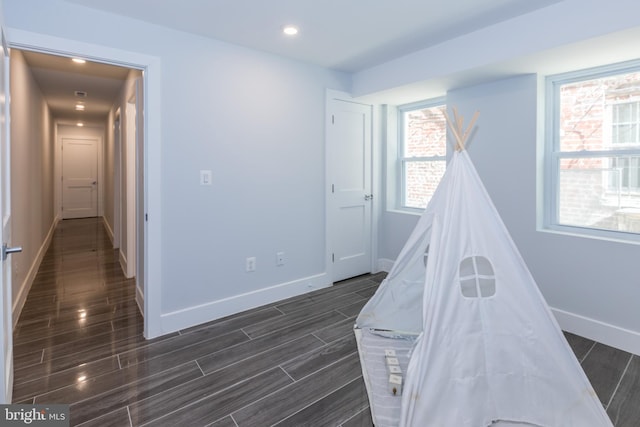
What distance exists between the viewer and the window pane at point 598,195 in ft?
8.46

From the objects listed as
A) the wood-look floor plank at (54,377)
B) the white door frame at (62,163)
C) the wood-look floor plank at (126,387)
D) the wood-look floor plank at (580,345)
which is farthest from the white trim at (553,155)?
the white door frame at (62,163)

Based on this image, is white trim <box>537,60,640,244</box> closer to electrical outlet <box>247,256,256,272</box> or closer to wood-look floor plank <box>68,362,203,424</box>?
electrical outlet <box>247,256,256,272</box>

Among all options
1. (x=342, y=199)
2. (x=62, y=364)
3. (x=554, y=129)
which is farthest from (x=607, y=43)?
(x=62, y=364)

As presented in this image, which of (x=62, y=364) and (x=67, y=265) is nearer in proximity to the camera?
(x=62, y=364)

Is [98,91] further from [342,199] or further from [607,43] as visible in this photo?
[607,43]

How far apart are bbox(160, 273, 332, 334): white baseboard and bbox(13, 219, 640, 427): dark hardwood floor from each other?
7 cm

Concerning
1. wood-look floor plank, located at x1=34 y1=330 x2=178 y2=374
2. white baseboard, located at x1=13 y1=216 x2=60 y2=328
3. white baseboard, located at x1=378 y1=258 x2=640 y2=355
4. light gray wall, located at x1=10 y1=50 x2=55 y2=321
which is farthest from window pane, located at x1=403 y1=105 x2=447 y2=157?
white baseboard, located at x1=13 y1=216 x2=60 y2=328

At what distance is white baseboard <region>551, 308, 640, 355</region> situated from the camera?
2.41 meters

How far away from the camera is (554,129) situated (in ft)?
9.53

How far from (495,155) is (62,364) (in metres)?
3.64

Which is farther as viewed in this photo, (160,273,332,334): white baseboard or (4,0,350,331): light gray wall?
(160,273,332,334): white baseboard

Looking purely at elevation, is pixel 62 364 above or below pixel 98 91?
below

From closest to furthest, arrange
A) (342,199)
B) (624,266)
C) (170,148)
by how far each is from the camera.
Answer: (624,266) → (170,148) → (342,199)

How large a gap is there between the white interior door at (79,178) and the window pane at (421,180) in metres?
8.40
